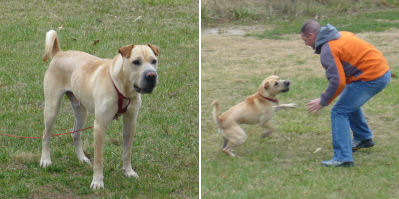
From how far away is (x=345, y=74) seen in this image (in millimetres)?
6227

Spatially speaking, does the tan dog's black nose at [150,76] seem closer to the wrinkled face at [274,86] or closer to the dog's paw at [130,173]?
the dog's paw at [130,173]

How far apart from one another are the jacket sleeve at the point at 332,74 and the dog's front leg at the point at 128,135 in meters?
1.96

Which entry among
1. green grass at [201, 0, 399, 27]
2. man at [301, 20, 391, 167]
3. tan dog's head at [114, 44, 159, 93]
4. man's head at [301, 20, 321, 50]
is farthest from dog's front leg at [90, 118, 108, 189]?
green grass at [201, 0, 399, 27]

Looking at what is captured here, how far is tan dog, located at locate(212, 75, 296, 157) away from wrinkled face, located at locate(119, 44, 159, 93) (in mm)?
1519

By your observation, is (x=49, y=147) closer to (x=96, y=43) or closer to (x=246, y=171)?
(x=246, y=171)

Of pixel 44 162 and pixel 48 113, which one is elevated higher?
pixel 48 113

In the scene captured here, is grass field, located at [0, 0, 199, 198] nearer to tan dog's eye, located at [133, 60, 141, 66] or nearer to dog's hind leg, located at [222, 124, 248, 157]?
dog's hind leg, located at [222, 124, 248, 157]

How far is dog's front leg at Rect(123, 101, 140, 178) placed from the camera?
5786 millimetres

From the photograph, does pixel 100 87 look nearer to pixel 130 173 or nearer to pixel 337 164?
pixel 130 173

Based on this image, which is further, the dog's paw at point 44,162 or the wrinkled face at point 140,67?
the dog's paw at point 44,162

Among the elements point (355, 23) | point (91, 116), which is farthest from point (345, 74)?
point (355, 23)

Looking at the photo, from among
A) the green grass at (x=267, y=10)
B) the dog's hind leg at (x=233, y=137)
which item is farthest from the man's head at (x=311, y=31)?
the green grass at (x=267, y=10)

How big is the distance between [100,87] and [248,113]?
77.0 inches

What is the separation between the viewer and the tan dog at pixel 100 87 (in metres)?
5.25
